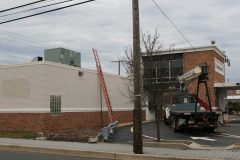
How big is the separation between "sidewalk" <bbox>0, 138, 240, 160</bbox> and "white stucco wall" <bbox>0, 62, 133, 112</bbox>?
6723mm

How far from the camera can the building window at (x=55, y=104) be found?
2723cm

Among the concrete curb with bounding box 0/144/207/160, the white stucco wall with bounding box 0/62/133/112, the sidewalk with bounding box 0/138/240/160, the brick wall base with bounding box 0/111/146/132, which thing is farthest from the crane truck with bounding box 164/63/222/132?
the concrete curb with bounding box 0/144/207/160

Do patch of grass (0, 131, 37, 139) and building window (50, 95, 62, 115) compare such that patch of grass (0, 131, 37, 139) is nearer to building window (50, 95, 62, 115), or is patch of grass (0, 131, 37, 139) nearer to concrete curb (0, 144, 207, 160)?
building window (50, 95, 62, 115)

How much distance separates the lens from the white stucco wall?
87.6 ft

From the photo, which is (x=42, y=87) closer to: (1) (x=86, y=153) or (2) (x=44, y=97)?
(2) (x=44, y=97)

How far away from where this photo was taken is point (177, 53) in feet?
138

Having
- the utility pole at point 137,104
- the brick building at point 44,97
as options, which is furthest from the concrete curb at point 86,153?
the brick building at point 44,97

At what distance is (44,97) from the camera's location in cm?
2656

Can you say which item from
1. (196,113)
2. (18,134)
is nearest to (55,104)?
(18,134)

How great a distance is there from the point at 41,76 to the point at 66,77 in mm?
2549

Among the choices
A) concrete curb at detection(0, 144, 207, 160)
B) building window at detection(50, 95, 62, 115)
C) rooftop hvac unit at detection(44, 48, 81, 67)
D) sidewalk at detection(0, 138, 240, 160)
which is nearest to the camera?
sidewalk at detection(0, 138, 240, 160)

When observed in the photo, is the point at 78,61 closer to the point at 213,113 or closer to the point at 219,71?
the point at 213,113

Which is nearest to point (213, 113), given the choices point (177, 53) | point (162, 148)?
point (162, 148)

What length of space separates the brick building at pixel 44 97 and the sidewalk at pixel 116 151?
6463mm
